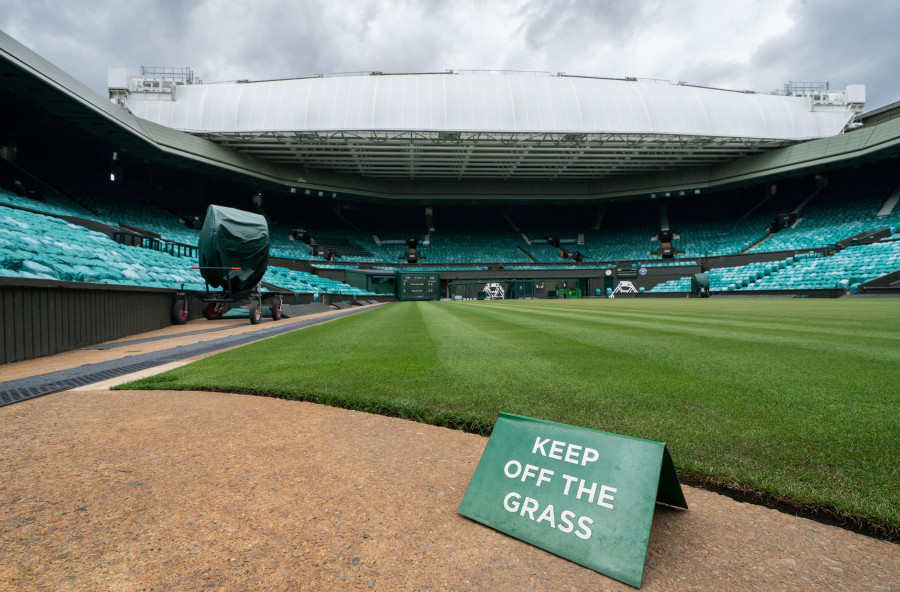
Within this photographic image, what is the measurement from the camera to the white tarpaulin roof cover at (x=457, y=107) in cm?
2969

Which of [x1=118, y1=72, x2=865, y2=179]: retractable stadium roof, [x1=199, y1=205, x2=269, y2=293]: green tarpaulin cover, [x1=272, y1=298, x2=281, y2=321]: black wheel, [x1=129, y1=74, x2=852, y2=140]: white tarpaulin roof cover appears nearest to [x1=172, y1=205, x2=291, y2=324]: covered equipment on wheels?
[x1=199, y1=205, x2=269, y2=293]: green tarpaulin cover

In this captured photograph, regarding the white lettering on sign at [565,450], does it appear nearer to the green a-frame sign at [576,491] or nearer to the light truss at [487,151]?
the green a-frame sign at [576,491]

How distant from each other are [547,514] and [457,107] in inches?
1275

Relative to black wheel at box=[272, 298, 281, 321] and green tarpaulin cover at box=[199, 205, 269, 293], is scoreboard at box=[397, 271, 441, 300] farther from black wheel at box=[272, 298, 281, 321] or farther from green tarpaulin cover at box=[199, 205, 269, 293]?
green tarpaulin cover at box=[199, 205, 269, 293]

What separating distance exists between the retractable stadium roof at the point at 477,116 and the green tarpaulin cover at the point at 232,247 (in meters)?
20.2

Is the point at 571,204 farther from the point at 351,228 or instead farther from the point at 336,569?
the point at 336,569

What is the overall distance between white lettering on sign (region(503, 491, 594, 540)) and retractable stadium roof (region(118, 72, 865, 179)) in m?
A: 30.1

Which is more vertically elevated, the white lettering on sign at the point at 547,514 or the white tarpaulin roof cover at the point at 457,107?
the white tarpaulin roof cover at the point at 457,107

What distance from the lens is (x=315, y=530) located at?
1452 millimetres

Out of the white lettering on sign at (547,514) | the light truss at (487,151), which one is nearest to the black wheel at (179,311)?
the white lettering on sign at (547,514)

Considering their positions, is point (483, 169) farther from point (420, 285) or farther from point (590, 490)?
point (590, 490)

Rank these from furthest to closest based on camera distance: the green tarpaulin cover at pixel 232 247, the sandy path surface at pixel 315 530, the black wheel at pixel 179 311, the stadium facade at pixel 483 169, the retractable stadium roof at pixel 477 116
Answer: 1. the retractable stadium roof at pixel 477 116
2. the stadium facade at pixel 483 169
3. the black wheel at pixel 179 311
4. the green tarpaulin cover at pixel 232 247
5. the sandy path surface at pixel 315 530

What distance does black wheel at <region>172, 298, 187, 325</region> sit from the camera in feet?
35.2

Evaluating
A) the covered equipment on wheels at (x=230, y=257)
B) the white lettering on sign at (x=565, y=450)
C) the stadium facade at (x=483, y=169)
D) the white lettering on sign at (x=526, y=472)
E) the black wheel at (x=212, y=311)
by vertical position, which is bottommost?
the black wheel at (x=212, y=311)
